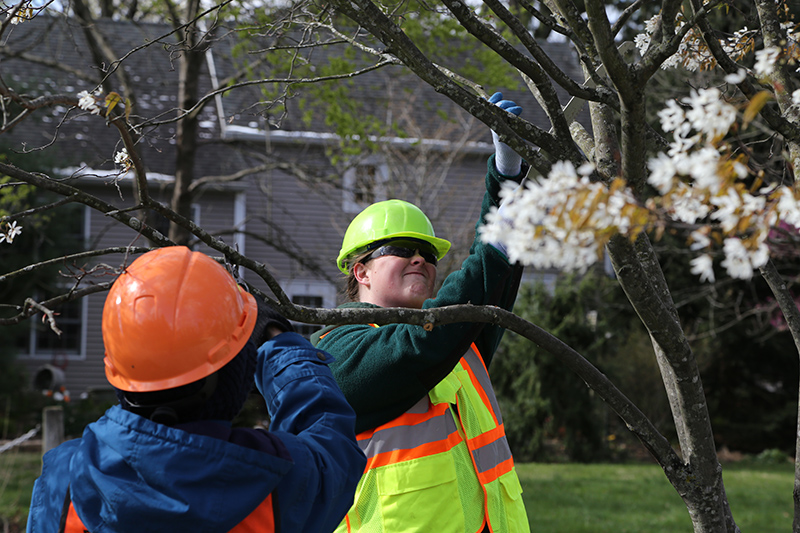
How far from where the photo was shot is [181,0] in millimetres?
9305

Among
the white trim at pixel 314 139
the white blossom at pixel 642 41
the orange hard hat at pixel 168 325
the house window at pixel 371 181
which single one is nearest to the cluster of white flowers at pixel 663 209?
the orange hard hat at pixel 168 325

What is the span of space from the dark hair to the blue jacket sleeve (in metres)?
0.97

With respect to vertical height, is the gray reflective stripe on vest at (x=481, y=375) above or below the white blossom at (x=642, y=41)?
below

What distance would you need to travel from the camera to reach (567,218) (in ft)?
3.25

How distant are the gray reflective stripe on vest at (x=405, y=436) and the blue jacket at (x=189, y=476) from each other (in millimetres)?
598

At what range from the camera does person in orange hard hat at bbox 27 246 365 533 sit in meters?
1.33

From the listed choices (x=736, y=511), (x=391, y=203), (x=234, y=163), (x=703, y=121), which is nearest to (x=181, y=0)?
(x=234, y=163)

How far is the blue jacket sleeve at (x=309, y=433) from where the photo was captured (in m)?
1.47

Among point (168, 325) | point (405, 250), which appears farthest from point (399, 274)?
point (168, 325)

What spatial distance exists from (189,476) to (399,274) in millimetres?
1331

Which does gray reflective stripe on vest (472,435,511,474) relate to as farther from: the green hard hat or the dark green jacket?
the green hard hat

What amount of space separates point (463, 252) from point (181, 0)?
16.7ft

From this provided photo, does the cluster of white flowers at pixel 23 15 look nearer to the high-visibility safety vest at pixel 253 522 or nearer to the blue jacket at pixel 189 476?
the blue jacket at pixel 189 476

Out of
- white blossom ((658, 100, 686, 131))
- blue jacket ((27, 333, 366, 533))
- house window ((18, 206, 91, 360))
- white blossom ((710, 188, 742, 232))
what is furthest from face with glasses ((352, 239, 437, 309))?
house window ((18, 206, 91, 360))
